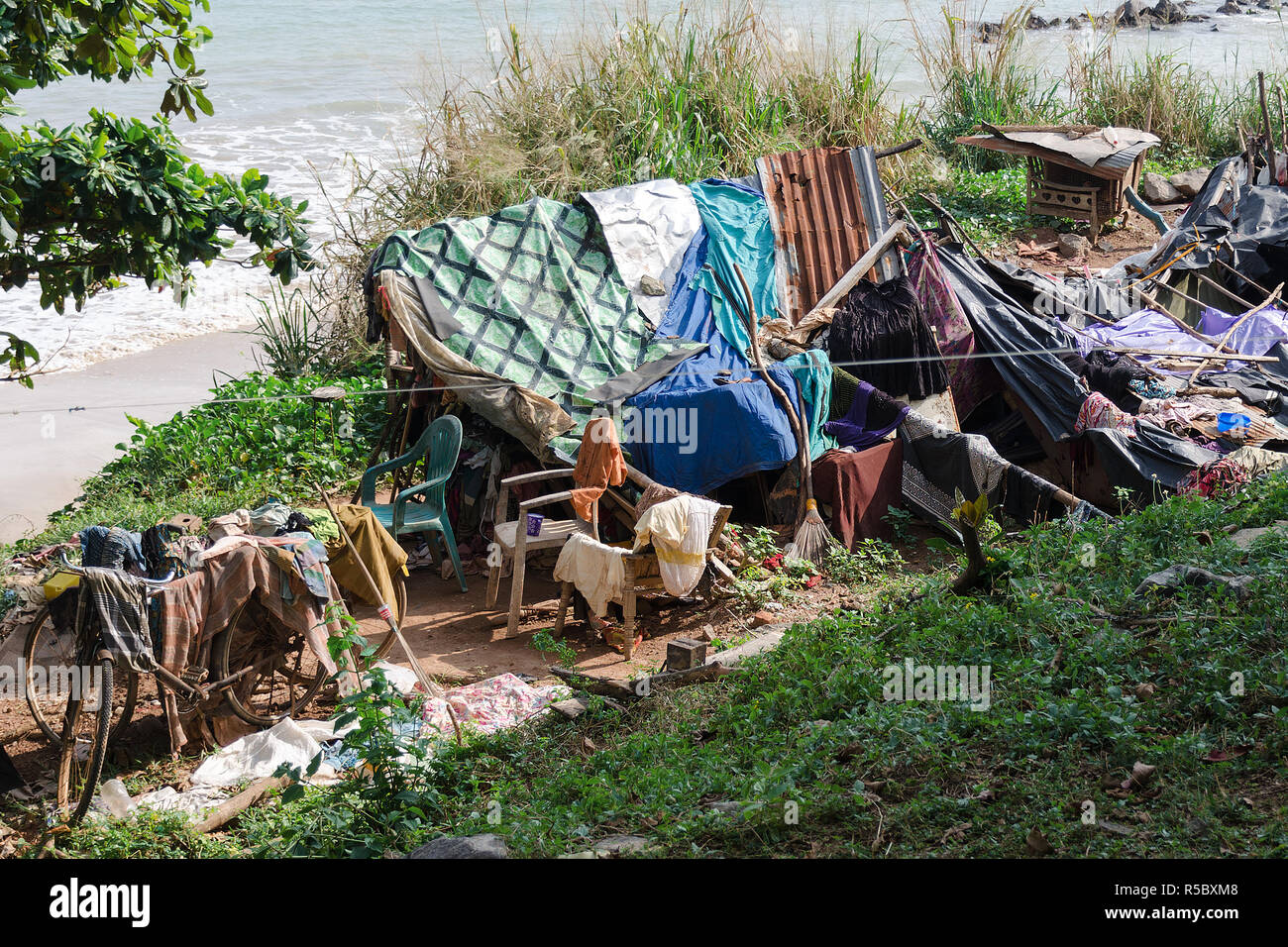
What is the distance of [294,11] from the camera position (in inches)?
1208

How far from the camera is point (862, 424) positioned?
8477 mm

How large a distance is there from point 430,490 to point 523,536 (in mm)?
A: 954

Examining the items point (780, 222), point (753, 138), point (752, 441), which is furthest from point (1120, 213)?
point (752, 441)

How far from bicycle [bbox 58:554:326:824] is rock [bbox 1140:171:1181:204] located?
41.4ft

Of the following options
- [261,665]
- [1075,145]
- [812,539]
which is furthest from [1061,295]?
[261,665]

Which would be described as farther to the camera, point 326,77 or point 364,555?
point 326,77

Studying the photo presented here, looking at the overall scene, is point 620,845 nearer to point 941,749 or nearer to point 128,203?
point 941,749

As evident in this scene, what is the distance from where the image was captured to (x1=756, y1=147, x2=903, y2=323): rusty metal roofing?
9711 mm

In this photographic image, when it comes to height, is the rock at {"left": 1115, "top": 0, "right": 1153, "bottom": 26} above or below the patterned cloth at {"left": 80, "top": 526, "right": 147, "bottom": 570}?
above

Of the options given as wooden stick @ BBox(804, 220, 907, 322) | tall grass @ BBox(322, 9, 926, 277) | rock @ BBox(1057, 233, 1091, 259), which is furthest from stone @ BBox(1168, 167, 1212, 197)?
wooden stick @ BBox(804, 220, 907, 322)

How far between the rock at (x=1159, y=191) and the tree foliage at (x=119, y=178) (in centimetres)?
1249

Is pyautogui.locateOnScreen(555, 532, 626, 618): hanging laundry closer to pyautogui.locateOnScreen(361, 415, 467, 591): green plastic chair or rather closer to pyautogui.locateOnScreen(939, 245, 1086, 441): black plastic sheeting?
pyautogui.locateOnScreen(361, 415, 467, 591): green plastic chair
